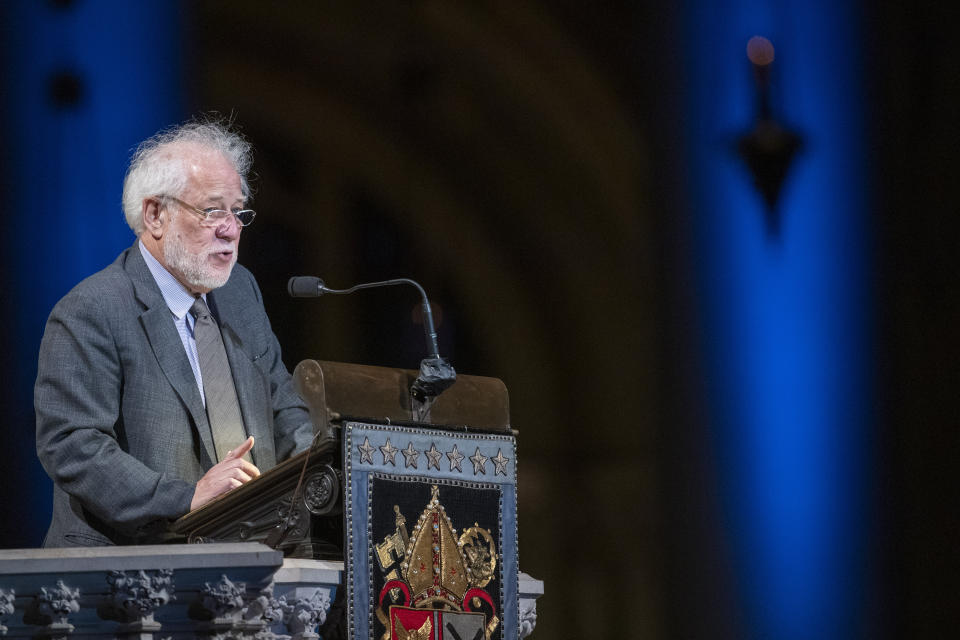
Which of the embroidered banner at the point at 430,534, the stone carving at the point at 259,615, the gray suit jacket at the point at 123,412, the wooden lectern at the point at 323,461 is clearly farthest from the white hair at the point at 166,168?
the stone carving at the point at 259,615

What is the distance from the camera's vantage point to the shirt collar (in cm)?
279

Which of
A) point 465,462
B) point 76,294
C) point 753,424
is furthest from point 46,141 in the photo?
point 753,424

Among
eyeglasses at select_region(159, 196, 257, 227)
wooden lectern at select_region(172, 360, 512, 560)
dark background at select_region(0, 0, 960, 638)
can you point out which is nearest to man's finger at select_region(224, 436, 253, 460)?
wooden lectern at select_region(172, 360, 512, 560)

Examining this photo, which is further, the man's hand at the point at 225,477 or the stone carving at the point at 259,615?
the man's hand at the point at 225,477

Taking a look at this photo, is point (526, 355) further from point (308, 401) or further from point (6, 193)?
point (308, 401)

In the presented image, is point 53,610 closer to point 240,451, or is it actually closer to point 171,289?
point 240,451

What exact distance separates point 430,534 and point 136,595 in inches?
20.5

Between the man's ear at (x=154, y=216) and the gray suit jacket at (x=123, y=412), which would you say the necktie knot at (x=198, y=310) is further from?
the man's ear at (x=154, y=216)

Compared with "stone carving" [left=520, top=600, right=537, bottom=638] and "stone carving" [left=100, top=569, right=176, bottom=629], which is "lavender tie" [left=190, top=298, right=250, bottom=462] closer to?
"stone carving" [left=520, top=600, right=537, bottom=638]

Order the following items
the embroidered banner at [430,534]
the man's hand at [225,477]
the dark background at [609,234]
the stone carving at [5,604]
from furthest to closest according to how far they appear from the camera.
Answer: the dark background at [609,234] → the man's hand at [225,477] → the embroidered banner at [430,534] → the stone carving at [5,604]

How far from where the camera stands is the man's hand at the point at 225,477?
242cm

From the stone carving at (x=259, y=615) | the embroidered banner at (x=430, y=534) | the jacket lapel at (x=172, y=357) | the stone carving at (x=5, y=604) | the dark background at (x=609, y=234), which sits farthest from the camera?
the dark background at (x=609, y=234)

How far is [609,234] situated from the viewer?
187 inches

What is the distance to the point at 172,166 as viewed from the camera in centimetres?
284
